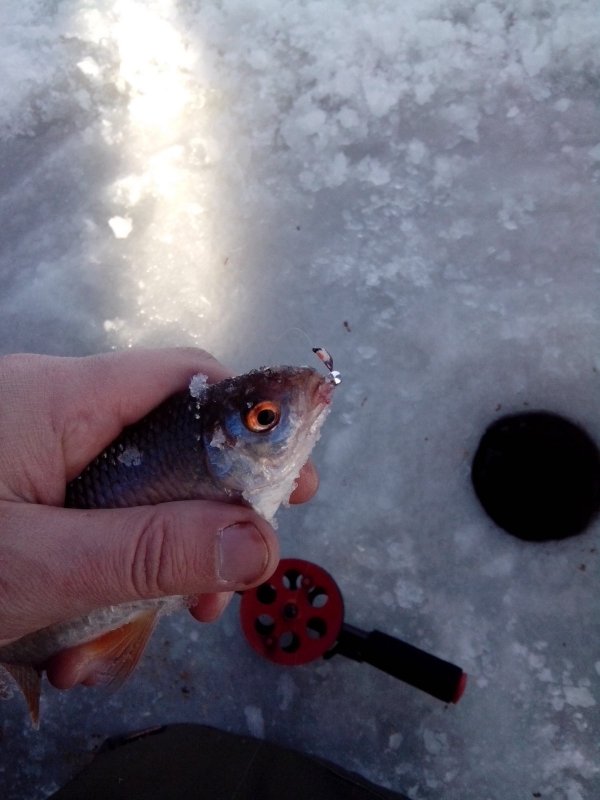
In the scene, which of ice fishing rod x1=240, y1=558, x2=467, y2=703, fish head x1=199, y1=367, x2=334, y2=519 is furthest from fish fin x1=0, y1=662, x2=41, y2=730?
fish head x1=199, y1=367, x2=334, y2=519

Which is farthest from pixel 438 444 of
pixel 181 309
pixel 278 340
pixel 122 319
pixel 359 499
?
pixel 122 319

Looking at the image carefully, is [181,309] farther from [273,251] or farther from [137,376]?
[137,376]

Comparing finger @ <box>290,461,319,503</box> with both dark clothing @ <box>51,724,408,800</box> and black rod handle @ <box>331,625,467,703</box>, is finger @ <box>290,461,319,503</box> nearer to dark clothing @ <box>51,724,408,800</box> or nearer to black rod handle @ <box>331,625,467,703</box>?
black rod handle @ <box>331,625,467,703</box>

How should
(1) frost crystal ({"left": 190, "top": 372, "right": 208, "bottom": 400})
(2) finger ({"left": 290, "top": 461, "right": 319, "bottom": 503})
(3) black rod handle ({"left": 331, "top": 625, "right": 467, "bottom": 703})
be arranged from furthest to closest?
(3) black rod handle ({"left": 331, "top": 625, "right": 467, "bottom": 703}) < (2) finger ({"left": 290, "top": 461, "right": 319, "bottom": 503}) < (1) frost crystal ({"left": 190, "top": 372, "right": 208, "bottom": 400})

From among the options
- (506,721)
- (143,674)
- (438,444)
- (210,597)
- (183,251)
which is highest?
(183,251)

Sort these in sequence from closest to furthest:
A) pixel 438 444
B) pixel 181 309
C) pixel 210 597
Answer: pixel 210 597, pixel 438 444, pixel 181 309

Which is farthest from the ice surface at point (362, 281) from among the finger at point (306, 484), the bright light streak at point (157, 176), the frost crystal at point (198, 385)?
the frost crystal at point (198, 385)
